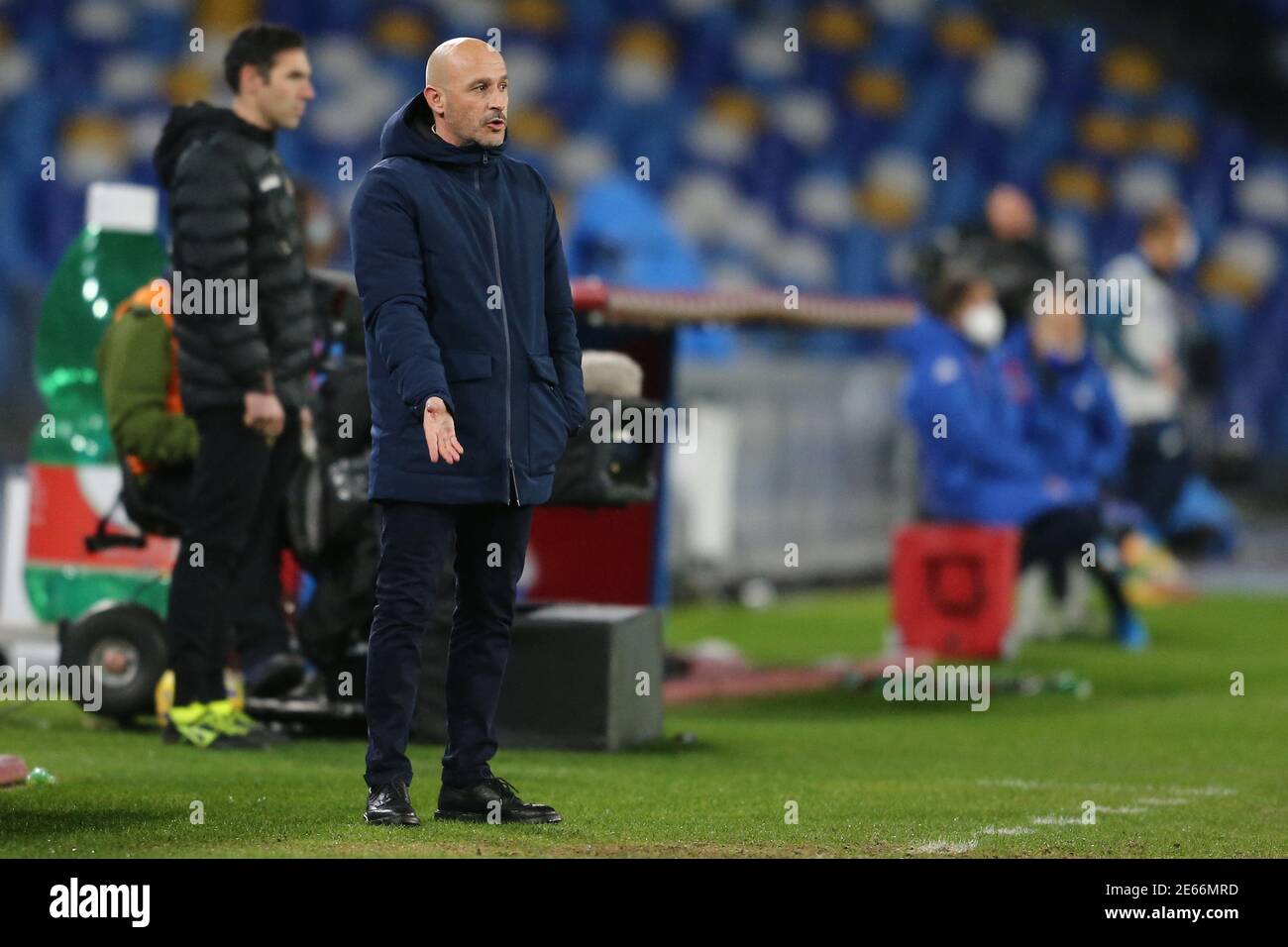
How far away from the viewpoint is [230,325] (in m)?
6.89

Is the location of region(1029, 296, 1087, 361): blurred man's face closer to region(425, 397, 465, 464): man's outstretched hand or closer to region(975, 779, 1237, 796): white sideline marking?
region(975, 779, 1237, 796): white sideline marking

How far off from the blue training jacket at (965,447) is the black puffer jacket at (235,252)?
171 inches

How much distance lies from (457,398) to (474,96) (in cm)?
68

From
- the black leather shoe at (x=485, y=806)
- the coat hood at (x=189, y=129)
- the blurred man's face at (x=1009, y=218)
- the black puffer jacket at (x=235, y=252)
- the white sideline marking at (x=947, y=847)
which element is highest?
the blurred man's face at (x=1009, y=218)

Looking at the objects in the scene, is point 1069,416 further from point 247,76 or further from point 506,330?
point 506,330

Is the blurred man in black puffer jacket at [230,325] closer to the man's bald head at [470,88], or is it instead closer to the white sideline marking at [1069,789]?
the man's bald head at [470,88]

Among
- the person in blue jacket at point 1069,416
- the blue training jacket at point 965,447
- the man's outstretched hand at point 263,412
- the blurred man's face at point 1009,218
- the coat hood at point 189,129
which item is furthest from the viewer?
the blurred man's face at point 1009,218

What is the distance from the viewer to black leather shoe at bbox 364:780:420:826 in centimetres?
530

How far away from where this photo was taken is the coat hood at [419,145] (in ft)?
17.6

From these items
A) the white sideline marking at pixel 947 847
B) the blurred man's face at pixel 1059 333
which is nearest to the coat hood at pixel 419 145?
the white sideline marking at pixel 947 847

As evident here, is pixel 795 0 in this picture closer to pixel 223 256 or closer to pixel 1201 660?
pixel 1201 660

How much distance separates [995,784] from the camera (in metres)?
6.63

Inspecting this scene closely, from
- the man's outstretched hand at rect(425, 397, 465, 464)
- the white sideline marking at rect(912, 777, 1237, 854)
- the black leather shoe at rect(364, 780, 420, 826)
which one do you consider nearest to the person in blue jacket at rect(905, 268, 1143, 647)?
the white sideline marking at rect(912, 777, 1237, 854)

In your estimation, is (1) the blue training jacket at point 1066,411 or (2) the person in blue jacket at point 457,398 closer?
(2) the person in blue jacket at point 457,398
